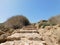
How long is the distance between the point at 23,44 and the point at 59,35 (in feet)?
2.29

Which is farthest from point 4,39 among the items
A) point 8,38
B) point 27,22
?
point 27,22

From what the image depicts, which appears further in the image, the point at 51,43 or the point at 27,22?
the point at 27,22

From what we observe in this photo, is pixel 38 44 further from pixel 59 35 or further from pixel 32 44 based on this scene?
pixel 59 35

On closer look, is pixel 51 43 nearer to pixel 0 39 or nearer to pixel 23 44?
pixel 23 44

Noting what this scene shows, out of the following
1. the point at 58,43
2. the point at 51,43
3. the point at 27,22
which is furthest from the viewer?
the point at 27,22

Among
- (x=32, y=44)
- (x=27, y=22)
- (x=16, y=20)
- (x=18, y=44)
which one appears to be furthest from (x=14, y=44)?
(x=27, y=22)

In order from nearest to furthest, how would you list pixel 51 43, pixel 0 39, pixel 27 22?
pixel 51 43 → pixel 0 39 → pixel 27 22

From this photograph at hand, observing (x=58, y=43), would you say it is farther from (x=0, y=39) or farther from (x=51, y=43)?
(x=0, y=39)

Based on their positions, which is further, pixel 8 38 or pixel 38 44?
pixel 8 38

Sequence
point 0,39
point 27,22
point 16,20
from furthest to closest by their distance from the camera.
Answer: point 27,22 < point 16,20 < point 0,39

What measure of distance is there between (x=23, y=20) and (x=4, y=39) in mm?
18987

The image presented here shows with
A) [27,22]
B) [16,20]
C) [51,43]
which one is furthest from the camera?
[27,22]

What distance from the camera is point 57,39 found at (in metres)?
2.78

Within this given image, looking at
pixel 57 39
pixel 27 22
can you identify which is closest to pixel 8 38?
pixel 57 39
